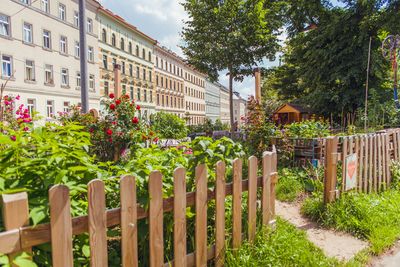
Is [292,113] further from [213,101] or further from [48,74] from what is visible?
[213,101]

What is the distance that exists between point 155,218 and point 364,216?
10.3ft

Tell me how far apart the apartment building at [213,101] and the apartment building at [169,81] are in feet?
74.2

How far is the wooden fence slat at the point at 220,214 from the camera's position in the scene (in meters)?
2.45

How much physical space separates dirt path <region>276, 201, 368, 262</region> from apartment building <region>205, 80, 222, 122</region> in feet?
240

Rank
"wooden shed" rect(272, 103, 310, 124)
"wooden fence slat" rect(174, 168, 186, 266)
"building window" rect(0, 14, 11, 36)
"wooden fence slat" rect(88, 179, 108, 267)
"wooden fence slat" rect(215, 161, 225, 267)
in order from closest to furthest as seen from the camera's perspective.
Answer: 1. "wooden fence slat" rect(88, 179, 108, 267)
2. "wooden fence slat" rect(174, 168, 186, 266)
3. "wooden fence slat" rect(215, 161, 225, 267)
4. "building window" rect(0, 14, 11, 36)
5. "wooden shed" rect(272, 103, 310, 124)

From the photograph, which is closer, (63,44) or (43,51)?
(43,51)

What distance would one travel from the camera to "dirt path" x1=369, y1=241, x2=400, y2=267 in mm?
3064

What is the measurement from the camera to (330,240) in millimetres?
3533

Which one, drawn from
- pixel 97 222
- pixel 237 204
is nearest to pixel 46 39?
pixel 237 204

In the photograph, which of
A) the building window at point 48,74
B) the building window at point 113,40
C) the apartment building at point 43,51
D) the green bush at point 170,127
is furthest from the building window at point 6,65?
the building window at point 113,40

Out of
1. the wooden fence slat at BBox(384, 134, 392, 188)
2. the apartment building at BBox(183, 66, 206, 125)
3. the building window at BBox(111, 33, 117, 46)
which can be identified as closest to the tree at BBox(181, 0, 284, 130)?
the wooden fence slat at BBox(384, 134, 392, 188)

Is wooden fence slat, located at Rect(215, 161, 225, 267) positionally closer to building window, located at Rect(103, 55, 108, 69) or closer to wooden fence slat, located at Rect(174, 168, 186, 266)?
wooden fence slat, located at Rect(174, 168, 186, 266)

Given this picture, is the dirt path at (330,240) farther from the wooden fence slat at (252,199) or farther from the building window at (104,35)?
the building window at (104,35)

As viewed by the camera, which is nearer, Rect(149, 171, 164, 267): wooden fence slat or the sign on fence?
Rect(149, 171, 164, 267): wooden fence slat
